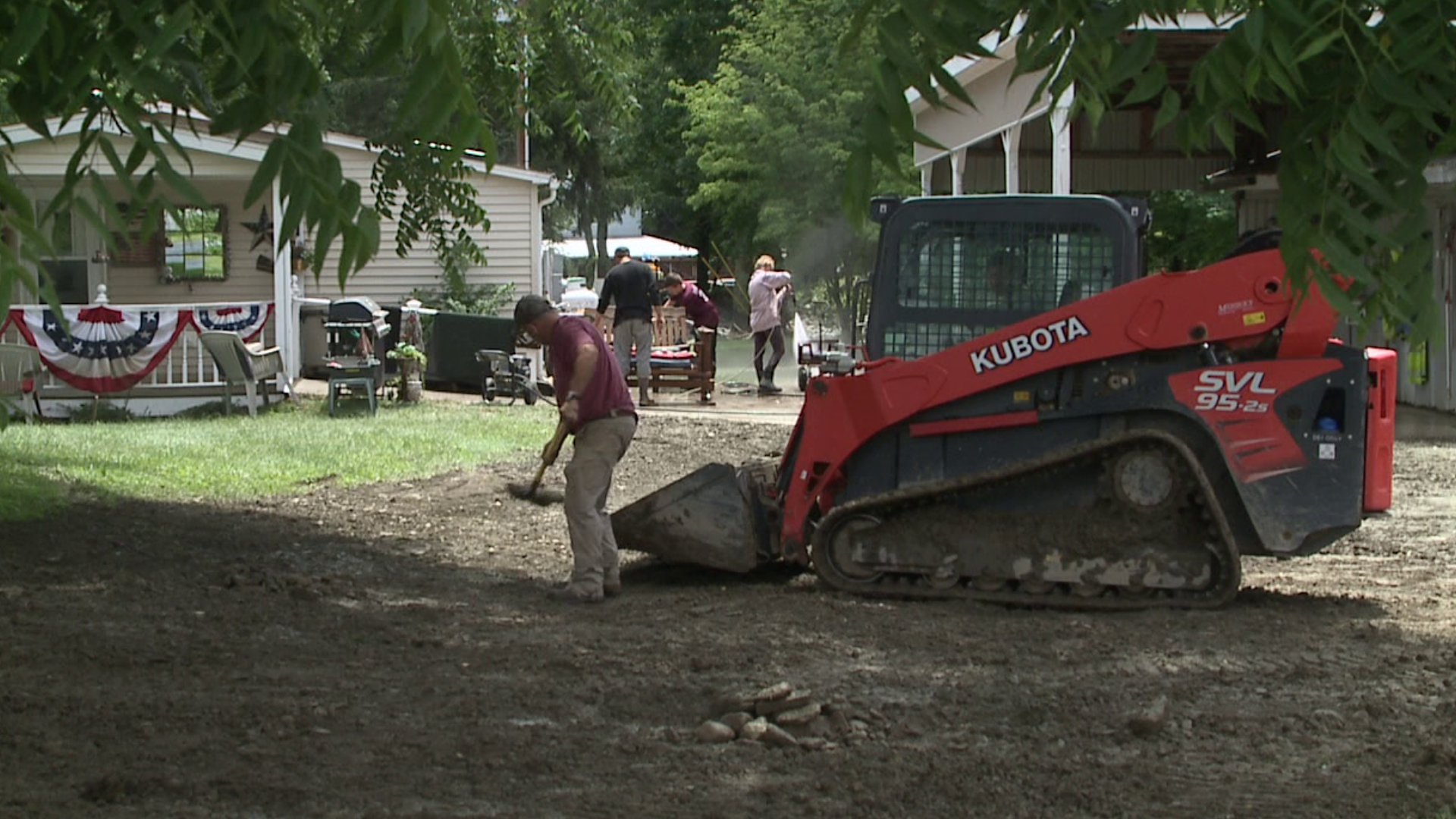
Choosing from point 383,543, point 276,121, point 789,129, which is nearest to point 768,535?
→ point 383,543

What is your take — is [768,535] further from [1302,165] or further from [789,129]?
[789,129]

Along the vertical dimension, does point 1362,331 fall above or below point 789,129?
below

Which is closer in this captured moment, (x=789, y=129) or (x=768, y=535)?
(x=768, y=535)

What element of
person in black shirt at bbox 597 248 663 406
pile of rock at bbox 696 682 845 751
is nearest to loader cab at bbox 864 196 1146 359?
pile of rock at bbox 696 682 845 751

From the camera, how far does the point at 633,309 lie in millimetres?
19609

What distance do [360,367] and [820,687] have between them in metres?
11.9

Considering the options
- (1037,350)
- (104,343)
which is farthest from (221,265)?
(1037,350)

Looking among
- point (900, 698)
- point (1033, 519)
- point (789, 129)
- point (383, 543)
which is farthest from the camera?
point (789, 129)

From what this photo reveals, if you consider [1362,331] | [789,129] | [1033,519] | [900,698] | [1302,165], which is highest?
[789,129]

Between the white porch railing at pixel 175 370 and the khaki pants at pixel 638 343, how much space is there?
12.8ft

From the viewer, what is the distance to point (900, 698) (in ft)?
21.5

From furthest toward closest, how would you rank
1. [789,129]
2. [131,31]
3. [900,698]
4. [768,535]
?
[789,129] < [768,535] < [900,698] < [131,31]

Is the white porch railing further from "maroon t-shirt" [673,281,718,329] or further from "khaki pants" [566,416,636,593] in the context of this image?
"khaki pants" [566,416,636,593]

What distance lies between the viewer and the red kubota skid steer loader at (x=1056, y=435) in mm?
7816
